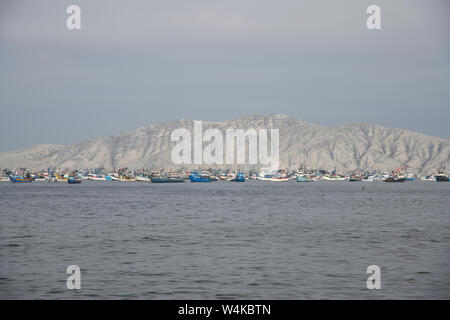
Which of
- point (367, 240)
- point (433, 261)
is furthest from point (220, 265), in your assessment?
point (367, 240)

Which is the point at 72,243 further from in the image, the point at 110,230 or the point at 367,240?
the point at 367,240

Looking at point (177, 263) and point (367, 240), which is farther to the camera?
point (367, 240)

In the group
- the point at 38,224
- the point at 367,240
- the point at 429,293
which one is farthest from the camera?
the point at 38,224

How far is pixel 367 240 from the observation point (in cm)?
4972

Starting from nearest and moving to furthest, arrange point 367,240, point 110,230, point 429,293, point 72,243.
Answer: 1. point 429,293
2. point 72,243
3. point 367,240
4. point 110,230

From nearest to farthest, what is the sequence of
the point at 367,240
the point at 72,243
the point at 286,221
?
the point at 72,243 → the point at 367,240 → the point at 286,221

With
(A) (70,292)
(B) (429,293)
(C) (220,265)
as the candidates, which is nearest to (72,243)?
(C) (220,265)

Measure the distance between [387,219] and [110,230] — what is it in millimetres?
36575

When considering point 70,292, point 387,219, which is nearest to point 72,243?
point 70,292
